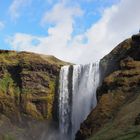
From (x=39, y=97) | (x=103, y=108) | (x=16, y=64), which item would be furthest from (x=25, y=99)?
(x=103, y=108)

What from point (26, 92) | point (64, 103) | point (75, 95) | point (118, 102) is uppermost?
point (26, 92)

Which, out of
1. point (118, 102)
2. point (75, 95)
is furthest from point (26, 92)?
point (118, 102)

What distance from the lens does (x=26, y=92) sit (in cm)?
11750

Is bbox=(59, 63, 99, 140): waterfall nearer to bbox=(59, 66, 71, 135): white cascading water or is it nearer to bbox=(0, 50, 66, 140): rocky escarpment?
bbox=(59, 66, 71, 135): white cascading water

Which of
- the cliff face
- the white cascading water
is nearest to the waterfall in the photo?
the white cascading water

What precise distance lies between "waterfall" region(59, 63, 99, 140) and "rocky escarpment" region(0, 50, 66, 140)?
13.6 feet

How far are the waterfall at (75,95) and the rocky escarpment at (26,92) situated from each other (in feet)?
13.6

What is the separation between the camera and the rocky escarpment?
115688mm

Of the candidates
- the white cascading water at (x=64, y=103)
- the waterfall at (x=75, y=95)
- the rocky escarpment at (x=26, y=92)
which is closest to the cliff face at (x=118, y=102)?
the waterfall at (x=75, y=95)

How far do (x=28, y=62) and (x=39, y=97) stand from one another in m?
10.7

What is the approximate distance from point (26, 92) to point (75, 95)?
1542 cm

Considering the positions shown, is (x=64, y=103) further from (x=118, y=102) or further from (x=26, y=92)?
(x=118, y=102)

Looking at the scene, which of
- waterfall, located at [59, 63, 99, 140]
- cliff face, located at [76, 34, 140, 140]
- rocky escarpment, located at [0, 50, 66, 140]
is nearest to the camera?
cliff face, located at [76, 34, 140, 140]

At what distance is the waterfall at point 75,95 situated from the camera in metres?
104
